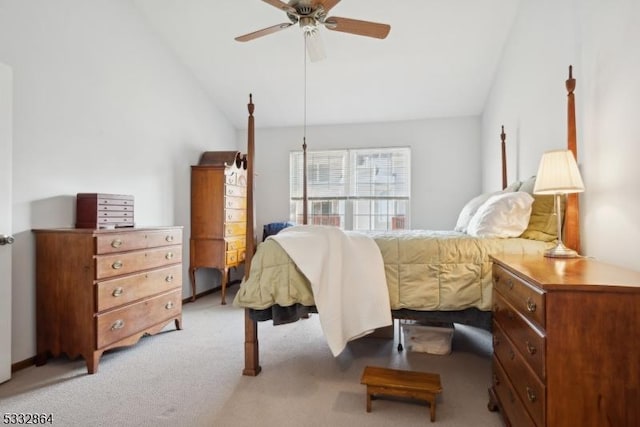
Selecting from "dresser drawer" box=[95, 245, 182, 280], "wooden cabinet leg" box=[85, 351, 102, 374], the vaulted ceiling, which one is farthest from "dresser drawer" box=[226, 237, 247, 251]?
"wooden cabinet leg" box=[85, 351, 102, 374]

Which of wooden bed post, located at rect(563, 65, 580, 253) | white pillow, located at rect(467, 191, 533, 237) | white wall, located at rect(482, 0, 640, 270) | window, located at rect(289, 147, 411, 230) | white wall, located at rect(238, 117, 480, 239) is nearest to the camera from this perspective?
white wall, located at rect(482, 0, 640, 270)

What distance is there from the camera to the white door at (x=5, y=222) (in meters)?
2.13

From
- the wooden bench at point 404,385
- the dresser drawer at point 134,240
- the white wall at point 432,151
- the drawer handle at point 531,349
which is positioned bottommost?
the wooden bench at point 404,385

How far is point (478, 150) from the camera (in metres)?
4.74

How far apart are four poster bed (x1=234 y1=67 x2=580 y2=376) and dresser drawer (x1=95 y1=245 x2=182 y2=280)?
1.01 m

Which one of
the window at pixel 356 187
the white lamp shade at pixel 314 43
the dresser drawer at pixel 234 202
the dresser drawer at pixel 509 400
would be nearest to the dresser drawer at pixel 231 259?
the dresser drawer at pixel 234 202

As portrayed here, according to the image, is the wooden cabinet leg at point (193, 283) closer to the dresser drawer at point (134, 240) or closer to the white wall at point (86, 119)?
the white wall at point (86, 119)

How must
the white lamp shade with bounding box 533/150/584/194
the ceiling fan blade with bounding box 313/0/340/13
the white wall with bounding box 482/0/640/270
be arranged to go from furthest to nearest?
the ceiling fan blade with bounding box 313/0/340/13 < the white lamp shade with bounding box 533/150/584/194 < the white wall with bounding box 482/0/640/270

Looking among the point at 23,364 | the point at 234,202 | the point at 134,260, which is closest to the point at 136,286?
the point at 134,260

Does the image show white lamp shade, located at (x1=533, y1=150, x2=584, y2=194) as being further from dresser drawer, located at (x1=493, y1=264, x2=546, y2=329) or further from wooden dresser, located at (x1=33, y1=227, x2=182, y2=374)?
wooden dresser, located at (x1=33, y1=227, x2=182, y2=374)

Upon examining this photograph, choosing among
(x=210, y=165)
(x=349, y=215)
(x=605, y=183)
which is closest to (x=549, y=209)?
(x=605, y=183)

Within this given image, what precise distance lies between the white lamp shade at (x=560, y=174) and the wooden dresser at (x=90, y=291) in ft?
8.78

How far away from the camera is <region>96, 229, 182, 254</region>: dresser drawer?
2342 millimetres

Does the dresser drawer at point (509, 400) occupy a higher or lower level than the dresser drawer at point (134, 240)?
lower
